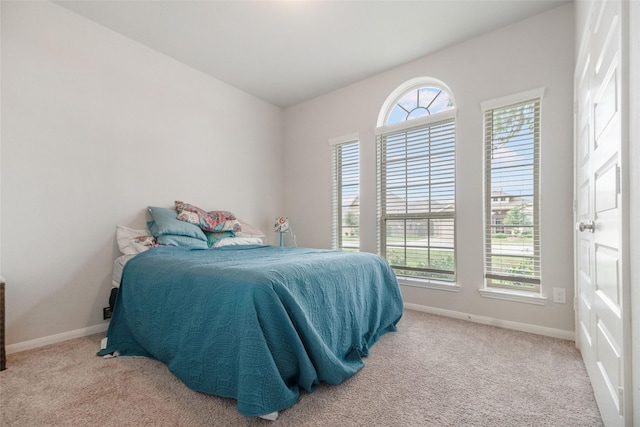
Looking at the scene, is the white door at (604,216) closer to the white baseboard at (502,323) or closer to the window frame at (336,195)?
the white baseboard at (502,323)

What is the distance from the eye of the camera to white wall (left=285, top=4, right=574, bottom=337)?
2398 millimetres

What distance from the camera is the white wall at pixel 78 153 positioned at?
86.8 inches

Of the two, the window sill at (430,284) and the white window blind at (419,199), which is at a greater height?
the white window blind at (419,199)

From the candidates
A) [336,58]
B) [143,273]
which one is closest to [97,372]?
[143,273]

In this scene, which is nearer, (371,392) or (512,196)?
(371,392)

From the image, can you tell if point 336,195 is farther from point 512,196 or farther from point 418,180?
point 512,196

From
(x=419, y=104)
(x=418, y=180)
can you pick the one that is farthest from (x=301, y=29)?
(x=418, y=180)

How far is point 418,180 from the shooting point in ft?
10.7

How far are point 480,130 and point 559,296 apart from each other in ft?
5.21

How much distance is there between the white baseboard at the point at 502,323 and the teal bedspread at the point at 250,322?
1.07m

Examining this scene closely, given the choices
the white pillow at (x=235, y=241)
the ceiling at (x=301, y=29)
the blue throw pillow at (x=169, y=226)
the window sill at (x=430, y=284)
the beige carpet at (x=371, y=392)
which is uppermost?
the ceiling at (x=301, y=29)

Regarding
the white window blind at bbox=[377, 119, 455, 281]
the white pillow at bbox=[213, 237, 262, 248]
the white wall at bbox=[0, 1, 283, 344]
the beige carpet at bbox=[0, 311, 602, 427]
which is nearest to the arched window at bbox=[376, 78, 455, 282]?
the white window blind at bbox=[377, 119, 455, 281]

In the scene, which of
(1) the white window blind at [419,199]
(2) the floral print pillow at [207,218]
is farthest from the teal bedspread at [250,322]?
(1) the white window blind at [419,199]

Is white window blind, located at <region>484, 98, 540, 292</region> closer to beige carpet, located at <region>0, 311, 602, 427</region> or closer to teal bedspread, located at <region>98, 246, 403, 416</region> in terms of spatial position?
beige carpet, located at <region>0, 311, 602, 427</region>
